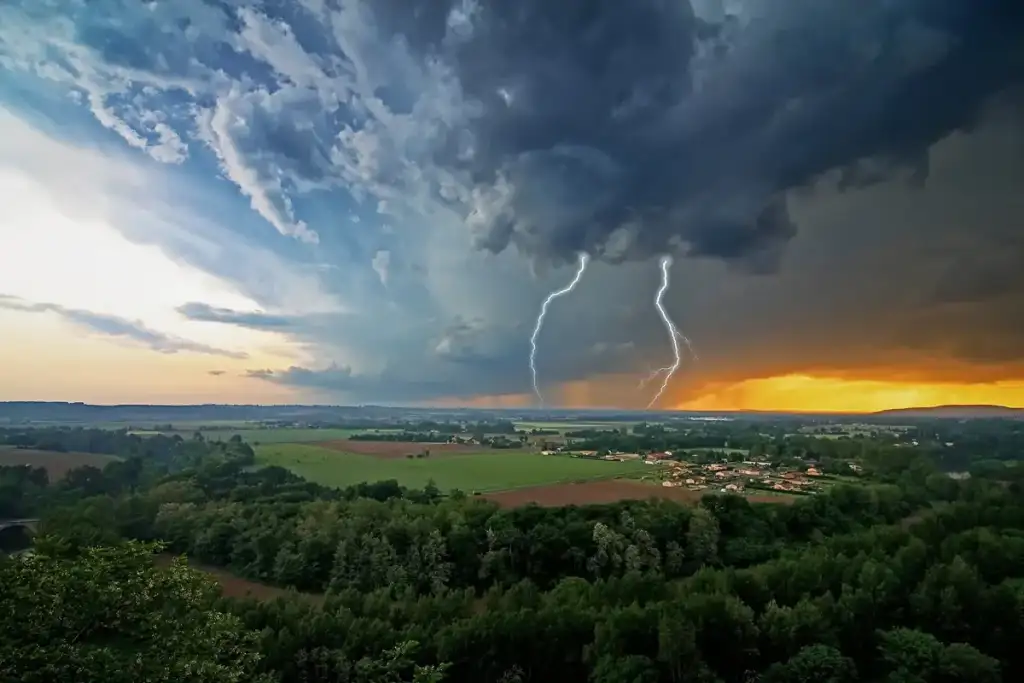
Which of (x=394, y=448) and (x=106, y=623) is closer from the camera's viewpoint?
(x=106, y=623)

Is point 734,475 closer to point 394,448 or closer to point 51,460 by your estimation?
point 394,448

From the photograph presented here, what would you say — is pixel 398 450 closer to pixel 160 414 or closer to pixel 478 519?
pixel 478 519

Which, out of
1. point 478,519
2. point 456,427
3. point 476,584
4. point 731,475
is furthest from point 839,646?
point 456,427

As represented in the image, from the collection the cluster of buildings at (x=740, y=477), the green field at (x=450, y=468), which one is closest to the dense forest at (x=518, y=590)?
the green field at (x=450, y=468)

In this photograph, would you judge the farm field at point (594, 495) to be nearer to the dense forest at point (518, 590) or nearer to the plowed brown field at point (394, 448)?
the dense forest at point (518, 590)

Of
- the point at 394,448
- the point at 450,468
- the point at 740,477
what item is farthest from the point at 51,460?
the point at 740,477
